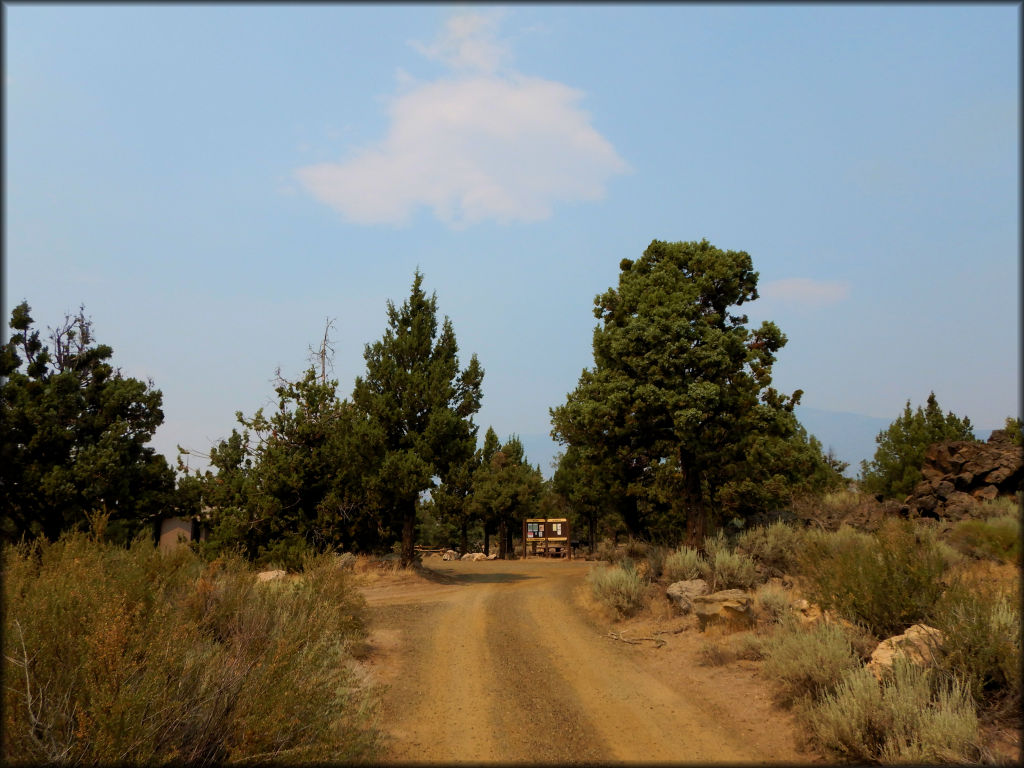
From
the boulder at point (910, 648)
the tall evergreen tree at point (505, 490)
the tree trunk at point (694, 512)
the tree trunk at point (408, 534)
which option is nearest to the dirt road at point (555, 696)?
the boulder at point (910, 648)

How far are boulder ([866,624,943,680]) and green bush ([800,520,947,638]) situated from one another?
53 cm

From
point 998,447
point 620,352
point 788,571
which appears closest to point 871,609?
point 788,571

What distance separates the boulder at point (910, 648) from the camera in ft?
25.7

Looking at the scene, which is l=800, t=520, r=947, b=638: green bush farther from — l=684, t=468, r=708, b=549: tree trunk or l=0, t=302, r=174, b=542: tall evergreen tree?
l=0, t=302, r=174, b=542: tall evergreen tree

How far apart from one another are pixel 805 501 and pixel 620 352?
9.07m

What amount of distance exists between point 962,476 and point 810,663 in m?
12.8

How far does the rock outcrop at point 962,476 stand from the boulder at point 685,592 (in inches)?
293

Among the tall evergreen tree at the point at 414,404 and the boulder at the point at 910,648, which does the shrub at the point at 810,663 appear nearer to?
the boulder at the point at 910,648

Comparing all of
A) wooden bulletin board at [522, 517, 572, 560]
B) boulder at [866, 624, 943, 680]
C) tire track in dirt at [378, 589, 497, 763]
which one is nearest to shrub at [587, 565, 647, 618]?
tire track in dirt at [378, 589, 497, 763]

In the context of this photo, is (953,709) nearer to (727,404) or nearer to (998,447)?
(727,404)

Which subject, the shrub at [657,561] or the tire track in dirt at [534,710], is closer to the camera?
the tire track in dirt at [534,710]

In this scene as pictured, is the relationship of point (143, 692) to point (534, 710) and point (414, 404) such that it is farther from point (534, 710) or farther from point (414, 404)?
point (414, 404)

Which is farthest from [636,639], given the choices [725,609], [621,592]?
[621,592]

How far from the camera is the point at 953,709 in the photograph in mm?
6695
